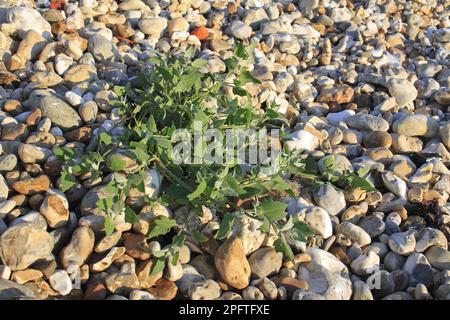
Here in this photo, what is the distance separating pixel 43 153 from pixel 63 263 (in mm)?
609

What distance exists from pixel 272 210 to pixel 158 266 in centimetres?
53

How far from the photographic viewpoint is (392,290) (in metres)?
2.38

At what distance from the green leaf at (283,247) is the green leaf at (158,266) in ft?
1.58

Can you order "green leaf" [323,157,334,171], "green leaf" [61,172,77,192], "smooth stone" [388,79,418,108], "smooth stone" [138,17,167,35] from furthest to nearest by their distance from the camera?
"smooth stone" [138,17,167,35] < "smooth stone" [388,79,418,108] < "green leaf" [323,157,334,171] < "green leaf" [61,172,77,192]

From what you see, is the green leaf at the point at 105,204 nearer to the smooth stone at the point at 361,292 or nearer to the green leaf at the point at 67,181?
the green leaf at the point at 67,181

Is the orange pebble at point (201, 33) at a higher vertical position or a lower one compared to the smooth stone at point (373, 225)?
higher

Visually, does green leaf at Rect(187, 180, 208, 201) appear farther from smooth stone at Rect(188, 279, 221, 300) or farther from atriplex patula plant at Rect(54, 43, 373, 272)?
smooth stone at Rect(188, 279, 221, 300)

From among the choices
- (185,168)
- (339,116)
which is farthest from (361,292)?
(339,116)

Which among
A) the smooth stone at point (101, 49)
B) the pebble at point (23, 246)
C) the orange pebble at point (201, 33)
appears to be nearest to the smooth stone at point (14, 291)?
the pebble at point (23, 246)

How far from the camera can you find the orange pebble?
395 cm

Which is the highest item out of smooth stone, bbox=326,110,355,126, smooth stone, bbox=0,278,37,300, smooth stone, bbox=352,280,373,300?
smooth stone, bbox=0,278,37,300

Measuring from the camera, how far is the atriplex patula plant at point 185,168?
2340mm

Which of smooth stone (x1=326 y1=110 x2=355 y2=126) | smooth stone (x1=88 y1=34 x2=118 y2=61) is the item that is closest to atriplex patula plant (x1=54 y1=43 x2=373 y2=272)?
smooth stone (x1=88 y1=34 x2=118 y2=61)
